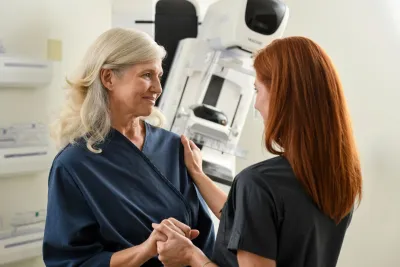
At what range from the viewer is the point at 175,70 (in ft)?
7.35

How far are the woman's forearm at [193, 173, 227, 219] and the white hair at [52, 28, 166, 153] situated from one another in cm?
33

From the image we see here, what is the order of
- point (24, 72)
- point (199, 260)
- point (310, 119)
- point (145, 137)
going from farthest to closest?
point (24, 72)
point (145, 137)
point (199, 260)
point (310, 119)

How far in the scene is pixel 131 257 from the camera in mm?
1515

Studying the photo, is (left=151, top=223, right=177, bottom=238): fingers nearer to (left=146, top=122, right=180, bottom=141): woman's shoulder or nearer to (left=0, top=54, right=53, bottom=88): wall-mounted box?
(left=146, top=122, right=180, bottom=141): woman's shoulder

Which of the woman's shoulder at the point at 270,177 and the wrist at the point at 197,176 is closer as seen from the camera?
the woman's shoulder at the point at 270,177

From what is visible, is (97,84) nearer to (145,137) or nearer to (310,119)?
(145,137)

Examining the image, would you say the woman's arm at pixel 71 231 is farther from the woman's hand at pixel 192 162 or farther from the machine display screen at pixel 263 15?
the machine display screen at pixel 263 15

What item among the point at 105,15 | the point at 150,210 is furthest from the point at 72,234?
the point at 105,15

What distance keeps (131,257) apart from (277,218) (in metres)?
0.45

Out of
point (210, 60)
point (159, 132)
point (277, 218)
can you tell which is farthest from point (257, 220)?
point (210, 60)

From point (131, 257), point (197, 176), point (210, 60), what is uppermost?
point (210, 60)

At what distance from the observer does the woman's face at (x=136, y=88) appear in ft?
5.32

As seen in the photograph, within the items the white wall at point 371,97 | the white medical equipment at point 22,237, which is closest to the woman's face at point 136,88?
the white medical equipment at point 22,237

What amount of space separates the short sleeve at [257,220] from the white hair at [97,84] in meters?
0.52
